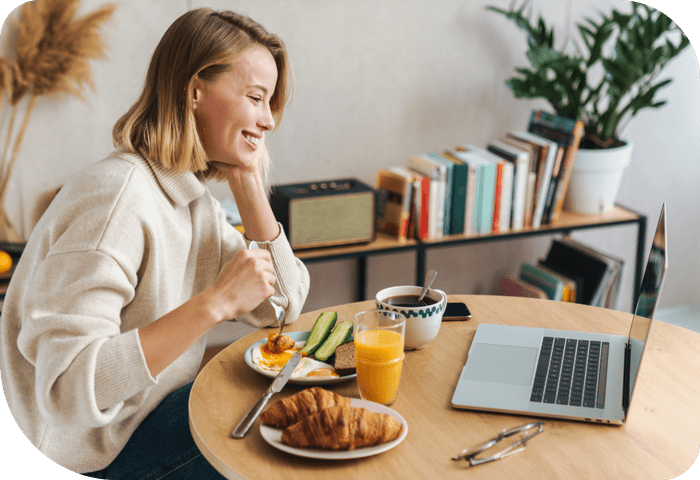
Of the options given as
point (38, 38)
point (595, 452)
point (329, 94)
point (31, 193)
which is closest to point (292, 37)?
point (329, 94)

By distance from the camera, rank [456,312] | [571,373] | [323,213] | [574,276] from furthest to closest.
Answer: [574,276], [323,213], [456,312], [571,373]

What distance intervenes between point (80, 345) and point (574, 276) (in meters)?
2.12

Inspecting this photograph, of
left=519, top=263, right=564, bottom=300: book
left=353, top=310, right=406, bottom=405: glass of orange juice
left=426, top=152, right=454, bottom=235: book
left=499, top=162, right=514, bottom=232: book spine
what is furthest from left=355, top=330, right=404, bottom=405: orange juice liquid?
left=519, top=263, right=564, bottom=300: book

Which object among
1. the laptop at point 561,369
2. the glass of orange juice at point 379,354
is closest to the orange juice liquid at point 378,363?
the glass of orange juice at point 379,354

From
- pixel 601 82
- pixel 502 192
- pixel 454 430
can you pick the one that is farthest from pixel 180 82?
pixel 601 82

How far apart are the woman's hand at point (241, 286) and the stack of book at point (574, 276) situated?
68.7 inches

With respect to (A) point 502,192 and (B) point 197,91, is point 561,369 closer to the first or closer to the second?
(B) point 197,91

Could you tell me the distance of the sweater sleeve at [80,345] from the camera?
3.21 ft

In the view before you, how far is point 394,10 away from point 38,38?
46.7 inches

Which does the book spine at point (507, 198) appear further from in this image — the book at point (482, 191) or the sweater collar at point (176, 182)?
the sweater collar at point (176, 182)

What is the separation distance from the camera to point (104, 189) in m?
1.13

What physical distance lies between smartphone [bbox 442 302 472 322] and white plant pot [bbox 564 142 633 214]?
4.29 ft

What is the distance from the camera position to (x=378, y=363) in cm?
102

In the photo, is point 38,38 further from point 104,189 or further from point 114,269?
point 114,269
